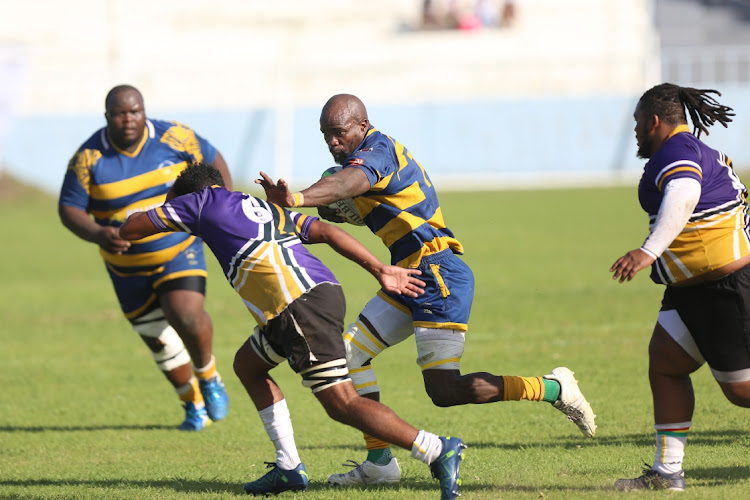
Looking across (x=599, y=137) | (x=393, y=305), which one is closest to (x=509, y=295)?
(x=393, y=305)

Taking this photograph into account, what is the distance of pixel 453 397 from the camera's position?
609 centimetres

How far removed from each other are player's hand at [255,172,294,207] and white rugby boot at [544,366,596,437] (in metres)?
2.10

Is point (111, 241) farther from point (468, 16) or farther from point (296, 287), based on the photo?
point (468, 16)

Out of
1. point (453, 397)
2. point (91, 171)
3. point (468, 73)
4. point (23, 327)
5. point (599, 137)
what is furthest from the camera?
point (468, 73)

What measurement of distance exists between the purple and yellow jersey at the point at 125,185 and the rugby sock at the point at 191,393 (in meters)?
1.08

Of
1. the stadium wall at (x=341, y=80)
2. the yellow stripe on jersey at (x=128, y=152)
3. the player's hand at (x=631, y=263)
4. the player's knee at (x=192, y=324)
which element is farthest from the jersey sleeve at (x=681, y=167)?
the stadium wall at (x=341, y=80)

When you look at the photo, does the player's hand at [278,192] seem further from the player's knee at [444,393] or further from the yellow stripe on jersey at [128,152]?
the yellow stripe on jersey at [128,152]

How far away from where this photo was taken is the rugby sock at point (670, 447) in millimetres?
5629

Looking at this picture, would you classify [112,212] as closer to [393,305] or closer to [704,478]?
[393,305]

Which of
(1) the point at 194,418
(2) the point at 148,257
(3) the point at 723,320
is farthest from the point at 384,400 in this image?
(3) the point at 723,320

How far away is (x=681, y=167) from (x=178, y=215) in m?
2.72

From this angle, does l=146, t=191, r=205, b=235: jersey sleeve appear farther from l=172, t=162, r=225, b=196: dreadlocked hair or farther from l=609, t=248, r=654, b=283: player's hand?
l=609, t=248, r=654, b=283: player's hand

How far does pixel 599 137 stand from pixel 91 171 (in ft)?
84.2

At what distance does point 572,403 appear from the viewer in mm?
6320
